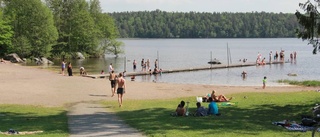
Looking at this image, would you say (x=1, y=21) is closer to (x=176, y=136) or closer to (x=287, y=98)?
(x=287, y=98)

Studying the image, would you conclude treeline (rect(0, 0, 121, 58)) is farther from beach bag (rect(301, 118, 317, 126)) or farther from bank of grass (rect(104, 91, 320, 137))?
beach bag (rect(301, 118, 317, 126))

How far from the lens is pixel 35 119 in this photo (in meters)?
17.9

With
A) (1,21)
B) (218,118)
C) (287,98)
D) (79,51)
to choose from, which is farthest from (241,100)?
(79,51)

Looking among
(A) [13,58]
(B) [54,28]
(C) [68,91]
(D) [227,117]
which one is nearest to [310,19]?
(D) [227,117]

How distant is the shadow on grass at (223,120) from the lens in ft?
47.6

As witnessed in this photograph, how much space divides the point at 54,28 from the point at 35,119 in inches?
2396

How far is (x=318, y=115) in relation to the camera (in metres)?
14.6

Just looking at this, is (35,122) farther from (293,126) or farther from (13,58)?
(13,58)

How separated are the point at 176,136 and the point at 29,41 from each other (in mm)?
65672

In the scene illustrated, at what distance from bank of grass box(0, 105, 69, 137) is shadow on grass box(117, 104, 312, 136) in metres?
2.58

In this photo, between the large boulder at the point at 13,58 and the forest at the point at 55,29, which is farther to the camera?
the forest at the point at 55,29

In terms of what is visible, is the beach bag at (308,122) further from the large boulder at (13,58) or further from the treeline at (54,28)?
the treeline at (54,28)

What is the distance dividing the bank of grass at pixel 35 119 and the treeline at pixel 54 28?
51.5m

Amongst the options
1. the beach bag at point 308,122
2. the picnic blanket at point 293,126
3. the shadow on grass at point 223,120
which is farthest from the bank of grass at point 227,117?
the beach bag at point 308,122
